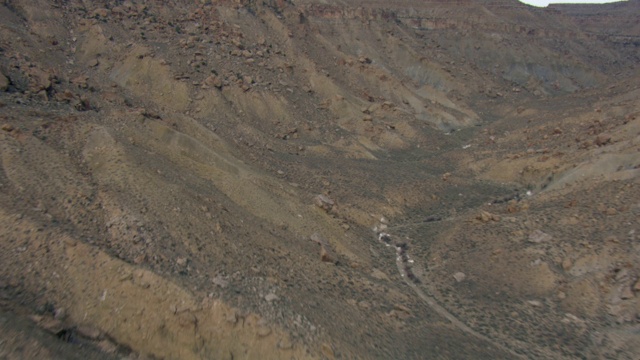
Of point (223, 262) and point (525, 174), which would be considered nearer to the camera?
point (223, 262)

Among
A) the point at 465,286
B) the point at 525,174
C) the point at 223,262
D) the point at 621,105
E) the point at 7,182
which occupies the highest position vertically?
the point at 621,105

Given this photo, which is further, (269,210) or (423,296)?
(269,210)

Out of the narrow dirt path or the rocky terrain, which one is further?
the narrow dirt path

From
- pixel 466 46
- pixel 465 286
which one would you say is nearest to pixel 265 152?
pixel 465 286

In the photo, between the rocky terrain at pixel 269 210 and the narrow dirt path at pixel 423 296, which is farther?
the narrow dirt path at pixel 423 296

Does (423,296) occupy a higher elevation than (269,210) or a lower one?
higher

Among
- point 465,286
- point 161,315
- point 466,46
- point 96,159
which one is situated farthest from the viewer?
point 466,46

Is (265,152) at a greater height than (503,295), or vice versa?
(503,295)

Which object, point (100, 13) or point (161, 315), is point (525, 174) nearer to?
point (161, 315)
